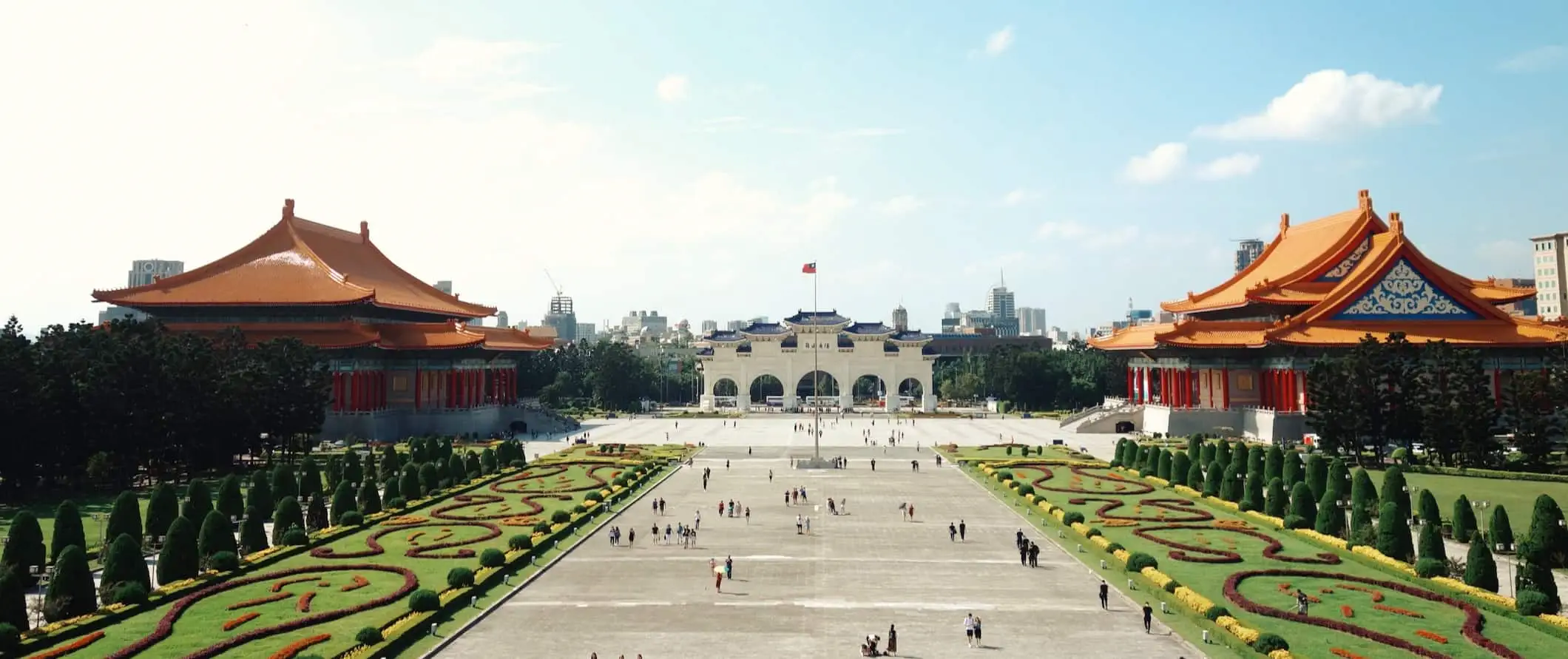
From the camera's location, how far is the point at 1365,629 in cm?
2100

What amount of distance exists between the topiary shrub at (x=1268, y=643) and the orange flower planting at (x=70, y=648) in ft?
70.5

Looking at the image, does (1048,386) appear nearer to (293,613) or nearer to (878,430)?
(878,430)

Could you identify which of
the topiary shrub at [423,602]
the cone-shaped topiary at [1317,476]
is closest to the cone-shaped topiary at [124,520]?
the topiary shrub at [423,602]

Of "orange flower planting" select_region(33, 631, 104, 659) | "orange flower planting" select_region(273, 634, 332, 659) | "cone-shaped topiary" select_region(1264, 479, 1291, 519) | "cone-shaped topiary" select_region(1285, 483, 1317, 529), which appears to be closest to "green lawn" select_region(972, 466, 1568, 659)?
"cone-shaped topiary" select_region(1285, 483, 1317, 529)

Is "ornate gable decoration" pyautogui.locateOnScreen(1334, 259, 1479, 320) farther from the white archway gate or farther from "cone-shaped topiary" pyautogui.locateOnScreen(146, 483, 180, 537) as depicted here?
"cone-shaped topiary" pyautogui.locateOnScreen(146, 483, 180, 537)

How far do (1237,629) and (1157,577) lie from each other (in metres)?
4.66

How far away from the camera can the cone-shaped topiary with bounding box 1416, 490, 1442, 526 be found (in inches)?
1109

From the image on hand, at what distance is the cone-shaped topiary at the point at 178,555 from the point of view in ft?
81.9

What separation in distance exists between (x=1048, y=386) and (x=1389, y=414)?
172 ft

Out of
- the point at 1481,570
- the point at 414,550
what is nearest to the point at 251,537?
the point at 414,550

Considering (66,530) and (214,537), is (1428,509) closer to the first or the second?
(214,537)

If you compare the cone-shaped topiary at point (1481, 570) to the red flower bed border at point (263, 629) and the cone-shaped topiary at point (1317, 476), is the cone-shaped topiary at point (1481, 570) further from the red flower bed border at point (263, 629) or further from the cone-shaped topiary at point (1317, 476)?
the red flower bed border at point (263, 629)

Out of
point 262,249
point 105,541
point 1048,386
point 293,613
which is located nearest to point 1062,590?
point 293,613

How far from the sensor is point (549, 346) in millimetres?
86750
